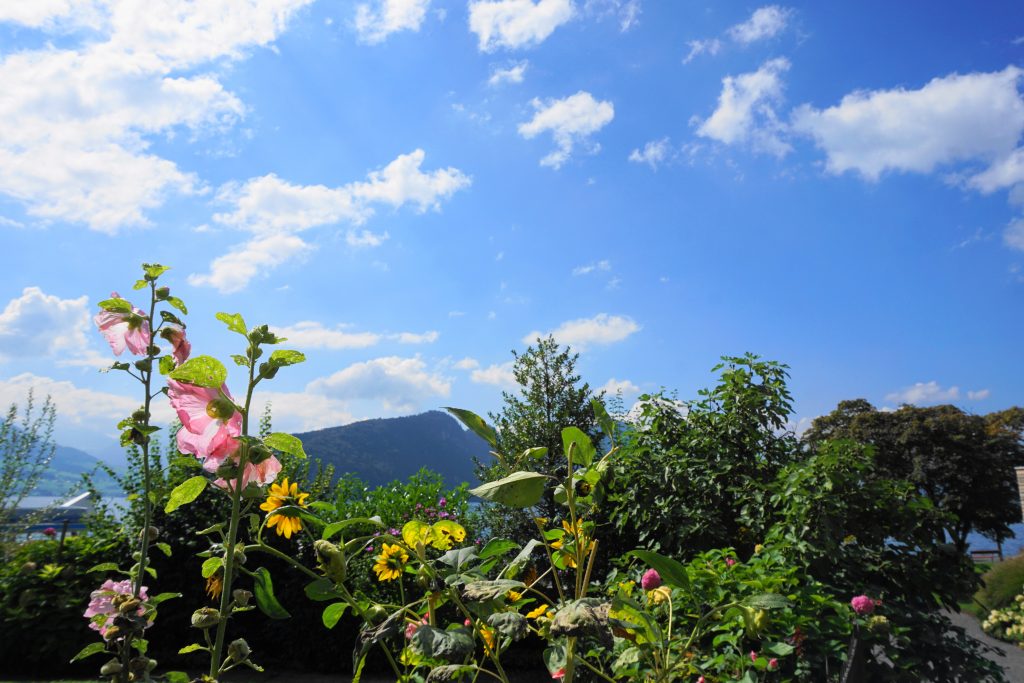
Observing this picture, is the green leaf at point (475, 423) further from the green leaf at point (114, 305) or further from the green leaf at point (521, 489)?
the green leaf at point (114, 305)

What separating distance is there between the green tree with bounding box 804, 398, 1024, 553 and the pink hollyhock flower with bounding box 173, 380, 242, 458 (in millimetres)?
21943

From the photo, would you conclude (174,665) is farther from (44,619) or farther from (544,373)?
(544,373)

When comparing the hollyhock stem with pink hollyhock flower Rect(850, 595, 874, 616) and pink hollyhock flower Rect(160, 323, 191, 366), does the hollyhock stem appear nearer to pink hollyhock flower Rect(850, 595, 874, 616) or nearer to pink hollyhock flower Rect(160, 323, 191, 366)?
pink hollyhock flower Rect(160, 323, 191, 366)

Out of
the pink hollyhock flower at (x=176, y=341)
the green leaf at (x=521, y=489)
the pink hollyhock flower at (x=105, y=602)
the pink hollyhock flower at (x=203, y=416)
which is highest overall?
the pink hollyhock flower at (x=176, y=341)

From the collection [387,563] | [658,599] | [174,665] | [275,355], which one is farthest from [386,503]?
[275,355]

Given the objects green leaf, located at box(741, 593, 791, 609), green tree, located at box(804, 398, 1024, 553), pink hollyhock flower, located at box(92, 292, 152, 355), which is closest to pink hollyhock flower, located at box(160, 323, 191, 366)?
pink hollyhock flower, located at box(92, 292, 152, 355)

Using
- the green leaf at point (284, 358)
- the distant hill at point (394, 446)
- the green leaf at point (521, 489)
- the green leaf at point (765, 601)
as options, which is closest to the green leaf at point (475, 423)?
the green leaf at point (521, 489)

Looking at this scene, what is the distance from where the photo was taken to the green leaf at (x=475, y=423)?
2.49 feet

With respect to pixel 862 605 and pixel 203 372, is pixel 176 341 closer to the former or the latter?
pixel 203 372

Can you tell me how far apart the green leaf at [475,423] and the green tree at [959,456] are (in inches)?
859

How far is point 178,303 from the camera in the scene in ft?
3.35

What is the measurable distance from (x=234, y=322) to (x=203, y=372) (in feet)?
0.31

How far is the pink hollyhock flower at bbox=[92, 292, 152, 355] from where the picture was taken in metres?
0.98

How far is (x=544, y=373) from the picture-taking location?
7.09 m
